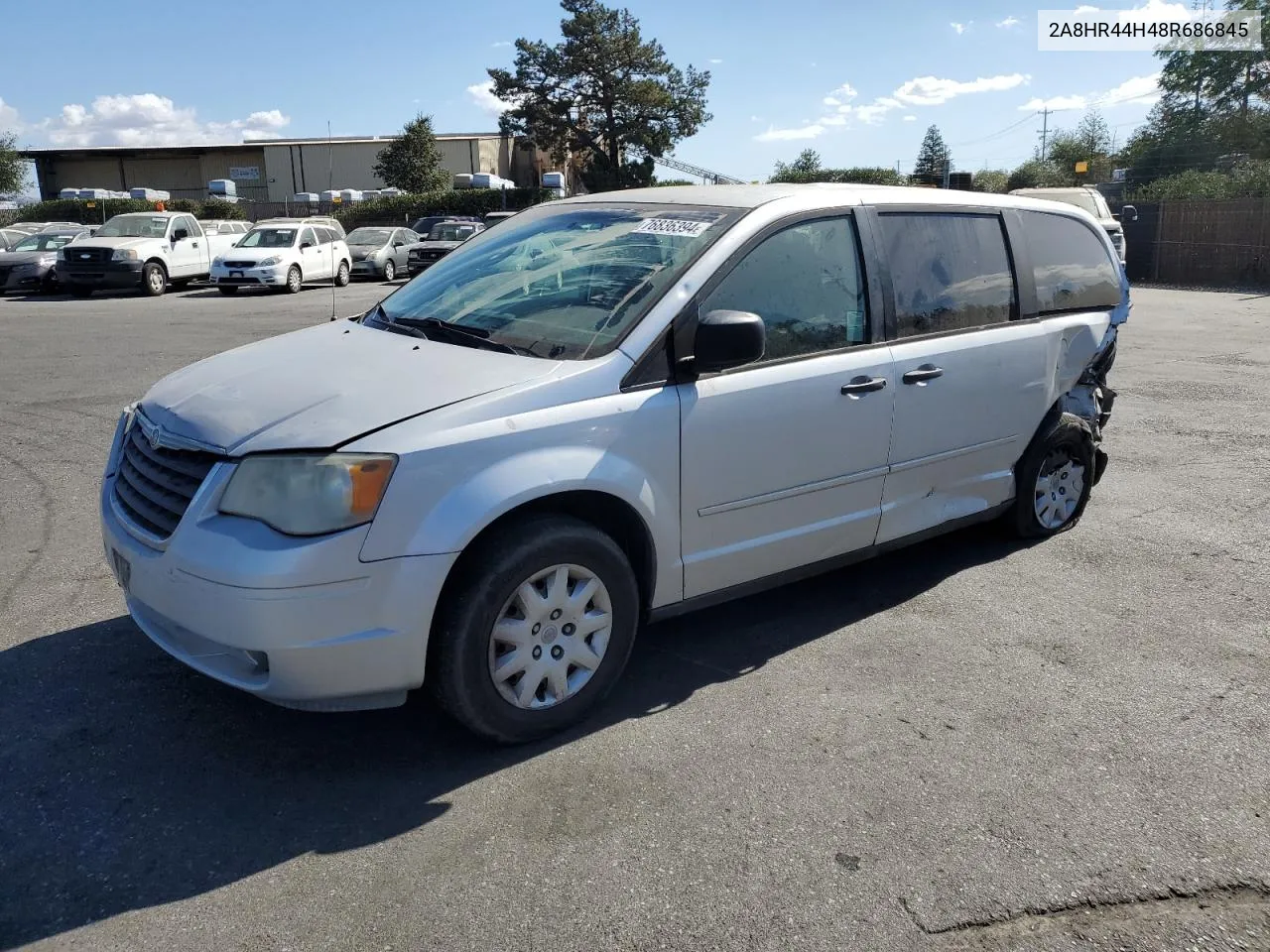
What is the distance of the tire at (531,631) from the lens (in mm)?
3246

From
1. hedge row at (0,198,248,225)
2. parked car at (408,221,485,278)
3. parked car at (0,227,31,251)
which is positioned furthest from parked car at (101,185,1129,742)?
hedge row at (0,198,248,225)

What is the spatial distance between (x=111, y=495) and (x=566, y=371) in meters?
1.70

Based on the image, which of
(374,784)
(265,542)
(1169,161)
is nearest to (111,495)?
(265,542)

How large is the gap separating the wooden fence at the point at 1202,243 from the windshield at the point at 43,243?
89.6ft

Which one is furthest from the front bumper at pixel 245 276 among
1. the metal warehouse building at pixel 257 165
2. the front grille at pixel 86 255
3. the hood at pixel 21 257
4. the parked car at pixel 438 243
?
the metal warehouse building at pixel 257 165

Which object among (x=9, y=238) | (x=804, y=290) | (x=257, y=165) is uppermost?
(x=257, y=165)

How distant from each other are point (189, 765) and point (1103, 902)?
108 inches

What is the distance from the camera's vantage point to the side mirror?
11.9 ft

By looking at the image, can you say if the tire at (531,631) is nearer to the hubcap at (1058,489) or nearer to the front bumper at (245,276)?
the hubcap at (1058,489)

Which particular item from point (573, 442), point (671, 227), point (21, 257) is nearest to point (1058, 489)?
point (671, 227)

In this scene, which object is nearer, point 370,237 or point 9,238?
point 9,238

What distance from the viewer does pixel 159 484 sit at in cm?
339

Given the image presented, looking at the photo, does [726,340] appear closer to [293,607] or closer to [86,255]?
[293,607]

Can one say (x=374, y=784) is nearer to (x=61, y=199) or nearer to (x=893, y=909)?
(x=893, y=909)
